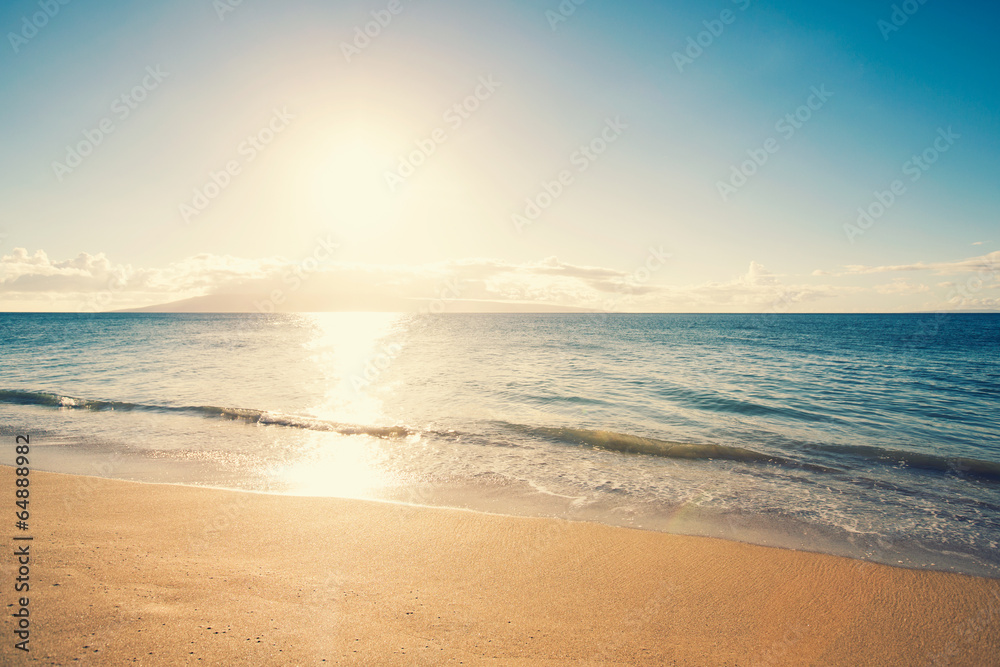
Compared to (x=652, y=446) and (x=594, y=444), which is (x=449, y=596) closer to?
(x=594, y=444)

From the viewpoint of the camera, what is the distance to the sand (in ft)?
13.0

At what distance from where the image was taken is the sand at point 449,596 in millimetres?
3947

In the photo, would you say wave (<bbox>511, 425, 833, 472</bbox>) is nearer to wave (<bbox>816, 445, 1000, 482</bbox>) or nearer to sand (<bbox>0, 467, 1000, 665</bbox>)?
wave (<bbox>816, 445, 1000, 482</bbox>)

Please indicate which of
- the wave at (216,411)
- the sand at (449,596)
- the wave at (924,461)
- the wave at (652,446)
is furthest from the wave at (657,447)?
the sand at (449,596)

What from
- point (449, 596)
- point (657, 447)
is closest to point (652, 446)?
point (657, 447)

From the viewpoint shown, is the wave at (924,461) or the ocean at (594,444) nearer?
the ocean at (594,444)

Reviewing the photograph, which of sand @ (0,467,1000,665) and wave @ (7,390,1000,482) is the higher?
sand @ (0,467,1000,665)

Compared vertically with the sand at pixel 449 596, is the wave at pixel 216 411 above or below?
below

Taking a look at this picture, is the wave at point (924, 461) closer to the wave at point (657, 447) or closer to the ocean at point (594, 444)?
the ocean at point (594, 444)

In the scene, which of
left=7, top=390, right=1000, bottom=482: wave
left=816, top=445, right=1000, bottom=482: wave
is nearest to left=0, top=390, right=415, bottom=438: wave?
left=7, top=390, right=1000, bottom=482: wave

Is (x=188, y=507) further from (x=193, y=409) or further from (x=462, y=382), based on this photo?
(x=462, y=382)

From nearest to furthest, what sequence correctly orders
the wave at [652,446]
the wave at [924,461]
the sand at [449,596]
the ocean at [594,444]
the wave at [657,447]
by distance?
the sand at [449,596] < the ocean at [594,444] < the wave at [924,461] < the wave at [652,446] < the wave at [657,447]


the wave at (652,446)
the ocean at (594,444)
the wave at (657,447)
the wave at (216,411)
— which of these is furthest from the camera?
the wave at (216,411)

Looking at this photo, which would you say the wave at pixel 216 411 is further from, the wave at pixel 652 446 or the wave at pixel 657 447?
the wave at pixel 657 447
